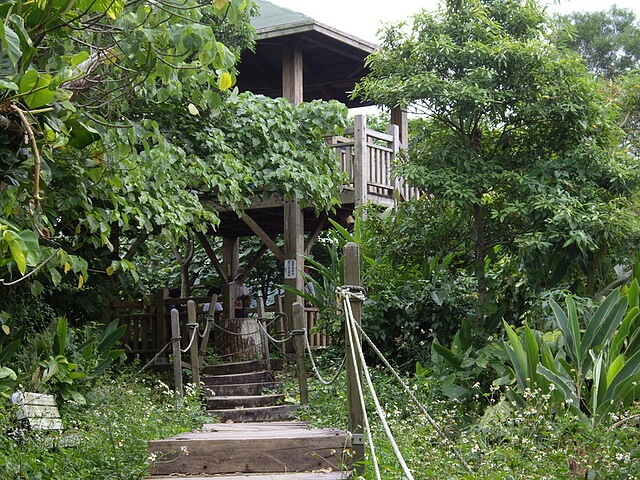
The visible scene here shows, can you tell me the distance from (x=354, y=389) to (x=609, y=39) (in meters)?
21.0

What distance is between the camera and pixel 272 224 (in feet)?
54.8

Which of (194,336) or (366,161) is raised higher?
(366,161)

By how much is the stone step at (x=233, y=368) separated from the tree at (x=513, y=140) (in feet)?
13.2

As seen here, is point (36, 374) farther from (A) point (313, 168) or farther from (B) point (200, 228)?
(A) point (313, 168)

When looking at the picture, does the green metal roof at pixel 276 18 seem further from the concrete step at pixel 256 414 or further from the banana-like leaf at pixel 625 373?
the banana-like leaf at pixel 625 373

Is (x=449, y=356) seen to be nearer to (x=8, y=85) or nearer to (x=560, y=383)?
(x=560, y=383)

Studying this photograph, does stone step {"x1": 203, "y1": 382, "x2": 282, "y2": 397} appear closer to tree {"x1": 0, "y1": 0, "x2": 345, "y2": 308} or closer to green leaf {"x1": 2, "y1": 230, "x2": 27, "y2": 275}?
tree {"x1": 0, "y1": 0, "x2": 345, "y2": 308}

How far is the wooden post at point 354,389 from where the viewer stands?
212 inches

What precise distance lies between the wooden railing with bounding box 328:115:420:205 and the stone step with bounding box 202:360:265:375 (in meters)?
2.70

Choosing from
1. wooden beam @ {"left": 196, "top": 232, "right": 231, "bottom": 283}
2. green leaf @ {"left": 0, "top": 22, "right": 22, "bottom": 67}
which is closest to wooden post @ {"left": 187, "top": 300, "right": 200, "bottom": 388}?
wooden beam @ {"left": 196, "top": 232, "right": 231, "bottom": 283}

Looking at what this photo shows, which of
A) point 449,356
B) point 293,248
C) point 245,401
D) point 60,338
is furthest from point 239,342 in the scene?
point 449,356

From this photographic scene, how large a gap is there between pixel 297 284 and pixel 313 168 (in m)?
2.12

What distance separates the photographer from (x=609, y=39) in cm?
2423

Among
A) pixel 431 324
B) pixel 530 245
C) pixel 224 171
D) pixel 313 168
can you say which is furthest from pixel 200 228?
pixel 530 245
